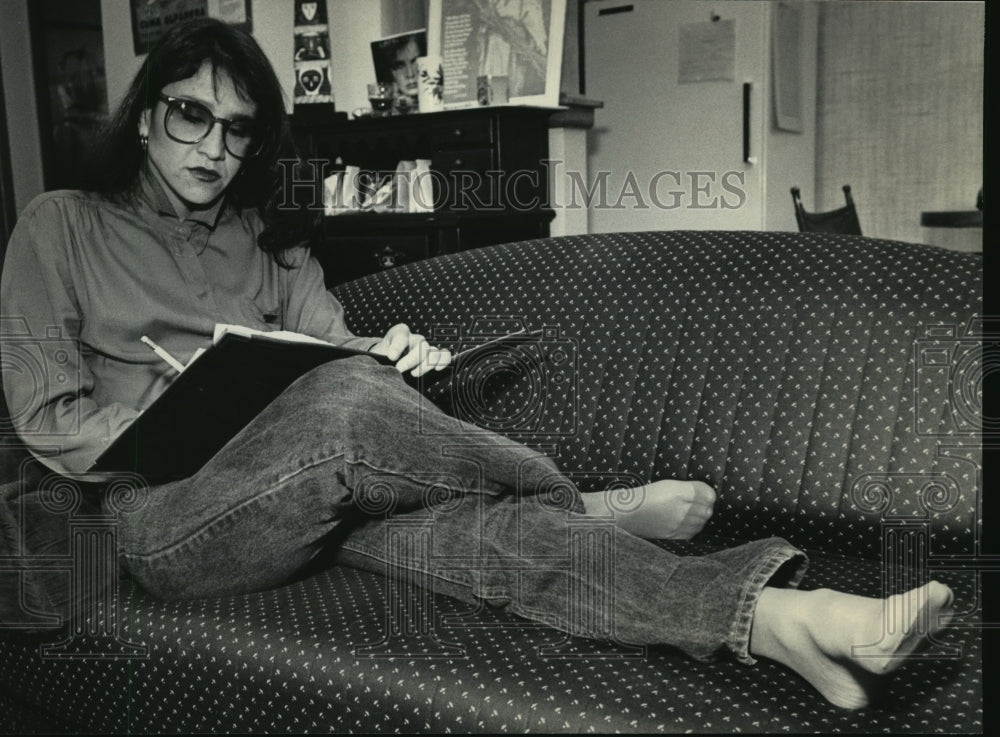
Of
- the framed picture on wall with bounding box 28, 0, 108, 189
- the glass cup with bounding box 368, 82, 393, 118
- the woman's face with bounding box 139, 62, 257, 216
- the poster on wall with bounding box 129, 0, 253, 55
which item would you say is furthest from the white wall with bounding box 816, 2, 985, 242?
the woman's face with bounding box 139, 62, 257, 216

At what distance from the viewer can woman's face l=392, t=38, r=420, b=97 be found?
10.5ft

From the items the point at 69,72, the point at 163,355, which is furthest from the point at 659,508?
the point at 69,72

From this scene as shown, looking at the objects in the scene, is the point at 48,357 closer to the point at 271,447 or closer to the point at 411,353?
the point at 271,447

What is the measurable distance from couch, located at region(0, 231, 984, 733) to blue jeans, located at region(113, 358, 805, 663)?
39mm

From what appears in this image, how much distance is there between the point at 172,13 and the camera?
141 inches

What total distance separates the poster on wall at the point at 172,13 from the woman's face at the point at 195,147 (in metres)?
1.98

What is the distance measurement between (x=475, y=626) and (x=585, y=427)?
1.66ft

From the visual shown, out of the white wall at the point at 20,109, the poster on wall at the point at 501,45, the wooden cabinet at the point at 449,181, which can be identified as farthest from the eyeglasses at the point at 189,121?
the poster on wall at the point at 501,45

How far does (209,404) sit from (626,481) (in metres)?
0.65

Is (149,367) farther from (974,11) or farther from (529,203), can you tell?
(974,11)

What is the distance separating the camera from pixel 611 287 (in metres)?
1.63

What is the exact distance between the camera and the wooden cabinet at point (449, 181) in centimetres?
295

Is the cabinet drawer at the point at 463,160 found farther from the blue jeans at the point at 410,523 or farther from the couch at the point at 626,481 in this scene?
the blue jeans at the point at 410,523

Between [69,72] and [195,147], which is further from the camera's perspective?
[69,72]
